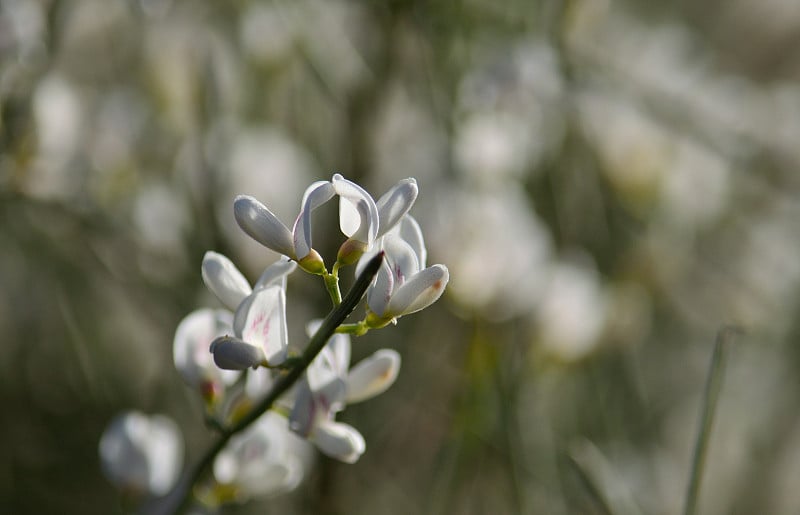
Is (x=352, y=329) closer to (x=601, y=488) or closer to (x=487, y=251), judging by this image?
(x=601, y=488)

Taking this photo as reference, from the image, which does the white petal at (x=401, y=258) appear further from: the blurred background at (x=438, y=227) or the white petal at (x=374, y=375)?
the blurred background at (x=438, y=227)

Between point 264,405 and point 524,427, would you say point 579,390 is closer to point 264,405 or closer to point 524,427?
point 524,427

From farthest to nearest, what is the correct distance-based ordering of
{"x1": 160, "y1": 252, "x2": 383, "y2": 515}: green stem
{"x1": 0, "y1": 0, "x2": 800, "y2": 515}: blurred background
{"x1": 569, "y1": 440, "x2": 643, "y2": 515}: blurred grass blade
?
{"x1": 0, "y1": 0, "x2": 800, "y2": 515}: blurred background < {"x1": 569, "y1": 440, "x2": 643, "y2": 515}: blurred grass blade < {"x1": 160, "y1": 252, "x2": 383, "y2": 515}: green stem

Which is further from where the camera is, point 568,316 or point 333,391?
point 568,316

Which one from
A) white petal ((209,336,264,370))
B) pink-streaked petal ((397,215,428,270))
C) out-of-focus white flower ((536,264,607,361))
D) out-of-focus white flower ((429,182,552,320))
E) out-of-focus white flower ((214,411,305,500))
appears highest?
pink-streaked petal ((397,215,428,270))

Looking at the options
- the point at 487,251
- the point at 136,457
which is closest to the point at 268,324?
the point at 136,457

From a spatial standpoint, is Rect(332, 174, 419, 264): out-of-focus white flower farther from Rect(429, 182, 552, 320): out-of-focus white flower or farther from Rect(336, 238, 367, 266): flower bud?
Rect(429, 182, 552, 320): out-of-focus white flower

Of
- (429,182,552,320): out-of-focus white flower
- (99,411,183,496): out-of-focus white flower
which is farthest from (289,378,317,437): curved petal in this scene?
(429,182,552,320): out-of-focus white flower
